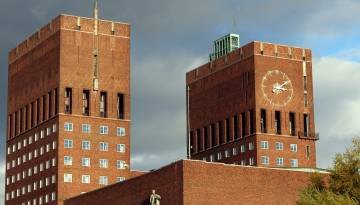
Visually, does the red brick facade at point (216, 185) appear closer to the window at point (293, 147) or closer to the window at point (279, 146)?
the window at point (279, 146)

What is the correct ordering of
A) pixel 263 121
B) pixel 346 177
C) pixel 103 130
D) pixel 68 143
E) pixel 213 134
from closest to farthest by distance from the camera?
1. pixel 346 177
2. pixel 68 143
3. pixel 103 130
4. pixel 263 121
5. pixel 213 134

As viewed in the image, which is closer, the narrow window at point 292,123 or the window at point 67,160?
the window at point 67,160

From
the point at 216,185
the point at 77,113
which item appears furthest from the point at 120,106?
the point at 216,185

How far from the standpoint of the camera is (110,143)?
151 metres

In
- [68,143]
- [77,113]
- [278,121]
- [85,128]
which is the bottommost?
[68,143]

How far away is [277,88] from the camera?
173500 mm

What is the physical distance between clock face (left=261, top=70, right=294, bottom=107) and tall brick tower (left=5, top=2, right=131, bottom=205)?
3120 cm

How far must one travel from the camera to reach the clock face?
567 ft

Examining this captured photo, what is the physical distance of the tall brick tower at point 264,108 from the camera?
171 m

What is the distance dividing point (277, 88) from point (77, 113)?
42853mm

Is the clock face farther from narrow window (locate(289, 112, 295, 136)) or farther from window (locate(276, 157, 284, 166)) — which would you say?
window (locate(276, 157, 284, 166))

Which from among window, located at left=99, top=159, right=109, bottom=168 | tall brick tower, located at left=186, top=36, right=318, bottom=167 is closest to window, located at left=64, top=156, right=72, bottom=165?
window, located at left=99, top=159, right=109, bottom=168

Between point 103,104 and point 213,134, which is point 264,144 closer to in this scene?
point 213,134

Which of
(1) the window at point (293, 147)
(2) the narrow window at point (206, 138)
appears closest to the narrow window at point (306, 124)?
(1) the window at point (293, 147)
